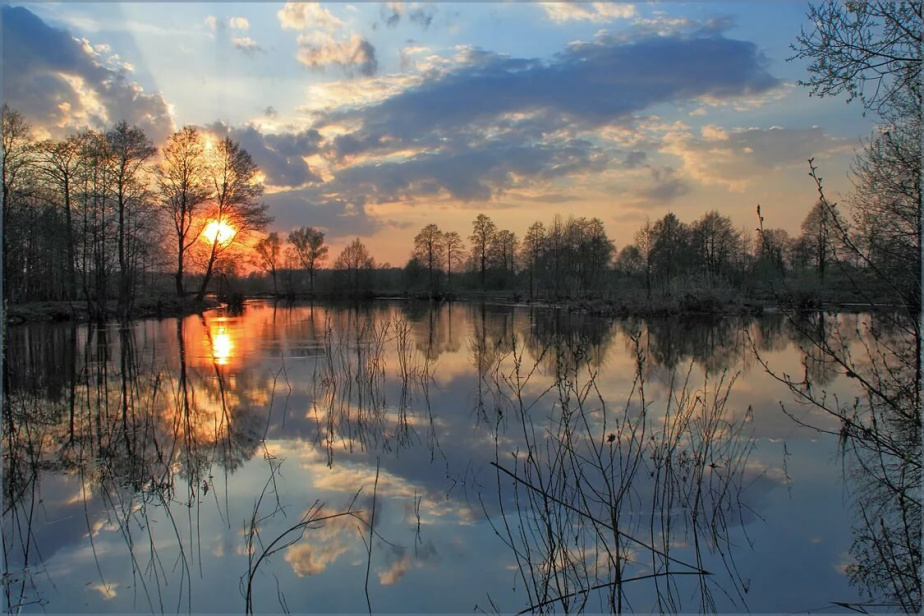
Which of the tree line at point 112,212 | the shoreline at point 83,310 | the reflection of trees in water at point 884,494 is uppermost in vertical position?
the tree line at point 112,212

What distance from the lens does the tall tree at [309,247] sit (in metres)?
69.5

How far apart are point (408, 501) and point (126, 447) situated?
321cm

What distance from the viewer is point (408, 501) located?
4.49m

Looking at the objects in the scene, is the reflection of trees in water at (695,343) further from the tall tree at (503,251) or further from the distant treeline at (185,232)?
the tall tree at (503,251)

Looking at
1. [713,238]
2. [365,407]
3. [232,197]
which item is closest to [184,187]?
[232,197]

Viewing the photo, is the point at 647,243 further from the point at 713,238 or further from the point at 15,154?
the point at 15,154

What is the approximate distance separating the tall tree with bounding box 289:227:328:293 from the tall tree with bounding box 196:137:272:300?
3733 cm

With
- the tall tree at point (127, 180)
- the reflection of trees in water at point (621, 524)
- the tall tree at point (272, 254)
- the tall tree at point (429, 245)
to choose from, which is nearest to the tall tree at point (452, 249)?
the tall tree at point (429, 245)

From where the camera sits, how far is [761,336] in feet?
56.5

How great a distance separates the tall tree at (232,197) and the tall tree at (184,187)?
2.22 feet

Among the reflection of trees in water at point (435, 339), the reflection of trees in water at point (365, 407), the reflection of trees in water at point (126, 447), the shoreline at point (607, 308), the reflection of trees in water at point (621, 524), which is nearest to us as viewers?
the reflection of trees in water at point (621, 524)

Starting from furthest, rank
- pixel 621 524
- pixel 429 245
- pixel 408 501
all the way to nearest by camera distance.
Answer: pixel 429 245 < pixel 408 501 < pixel 621 524

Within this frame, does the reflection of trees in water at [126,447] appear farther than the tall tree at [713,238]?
No

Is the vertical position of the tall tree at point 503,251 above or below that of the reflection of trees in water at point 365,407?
above
